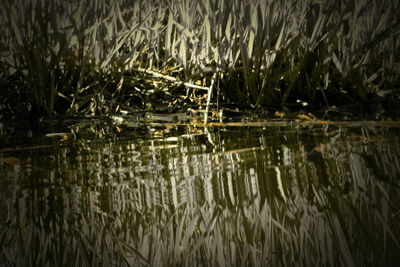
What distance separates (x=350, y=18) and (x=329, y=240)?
1.46 m

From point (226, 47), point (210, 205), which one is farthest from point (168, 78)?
point (210, 205)

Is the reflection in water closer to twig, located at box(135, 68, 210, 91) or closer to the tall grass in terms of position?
the tall grass

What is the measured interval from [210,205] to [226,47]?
4.21 ft

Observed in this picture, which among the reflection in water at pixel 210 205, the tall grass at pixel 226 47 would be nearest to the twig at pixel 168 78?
the tall grass at pixel 226 47

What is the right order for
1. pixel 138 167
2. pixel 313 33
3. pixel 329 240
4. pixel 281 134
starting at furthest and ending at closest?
pixel 313 33
pixel 281 134
pixel 138 167
pixel 329 240

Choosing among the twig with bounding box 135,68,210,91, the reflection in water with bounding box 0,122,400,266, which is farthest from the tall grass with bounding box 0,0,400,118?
the reflection in water with bounding box 0,122,400,266

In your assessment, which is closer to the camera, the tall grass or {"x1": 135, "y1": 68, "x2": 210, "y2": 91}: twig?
the tall grass

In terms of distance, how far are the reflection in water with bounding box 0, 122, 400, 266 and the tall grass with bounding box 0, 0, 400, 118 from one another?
0.72 m

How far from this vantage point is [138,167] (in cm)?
97

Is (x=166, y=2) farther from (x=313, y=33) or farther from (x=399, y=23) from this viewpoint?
(x=399, y=23)

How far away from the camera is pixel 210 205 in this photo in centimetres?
67

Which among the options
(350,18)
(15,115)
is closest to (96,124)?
(15,115)

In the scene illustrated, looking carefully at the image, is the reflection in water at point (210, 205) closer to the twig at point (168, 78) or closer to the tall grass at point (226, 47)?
the tall grass at point (226, 47)

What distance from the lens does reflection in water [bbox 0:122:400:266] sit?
51 centimetres
